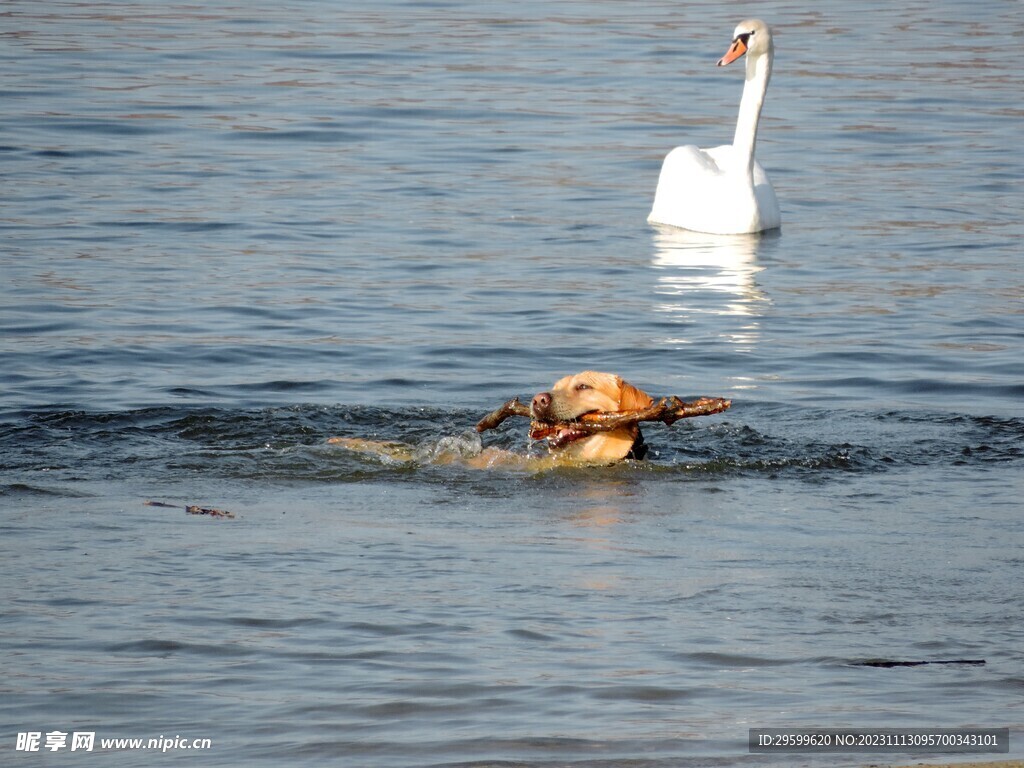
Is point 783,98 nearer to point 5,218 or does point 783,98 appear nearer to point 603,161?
point 603,161

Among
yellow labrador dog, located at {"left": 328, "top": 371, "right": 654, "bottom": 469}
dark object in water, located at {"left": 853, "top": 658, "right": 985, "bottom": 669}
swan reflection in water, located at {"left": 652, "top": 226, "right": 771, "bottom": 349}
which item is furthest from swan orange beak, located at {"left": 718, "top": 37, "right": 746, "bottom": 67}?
dark object in water, located at {"left": 853, "top": 658, "right": 985, "bottom": 669}

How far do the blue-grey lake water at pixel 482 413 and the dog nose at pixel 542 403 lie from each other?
38 centimetres

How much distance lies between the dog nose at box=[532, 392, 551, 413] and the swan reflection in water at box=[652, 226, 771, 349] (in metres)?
3.89

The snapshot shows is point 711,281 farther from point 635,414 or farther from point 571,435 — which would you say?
point 635,414

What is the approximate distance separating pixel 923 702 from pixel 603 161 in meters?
14.1

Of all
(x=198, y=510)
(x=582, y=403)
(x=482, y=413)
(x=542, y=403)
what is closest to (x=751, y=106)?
(x=482, y=413)

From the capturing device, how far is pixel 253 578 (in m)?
6.61

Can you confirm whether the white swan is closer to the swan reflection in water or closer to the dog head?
the swan reflection in water

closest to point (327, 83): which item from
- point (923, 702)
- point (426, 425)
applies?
point (426, 425)

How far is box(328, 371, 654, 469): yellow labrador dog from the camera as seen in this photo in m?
8.16

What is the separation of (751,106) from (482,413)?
8.07 meters

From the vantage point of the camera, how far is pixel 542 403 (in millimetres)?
8070

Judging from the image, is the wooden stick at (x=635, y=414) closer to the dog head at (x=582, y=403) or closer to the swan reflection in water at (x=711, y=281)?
the dog head at (x=582, y=403)

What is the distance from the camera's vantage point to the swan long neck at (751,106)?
16438 mm
